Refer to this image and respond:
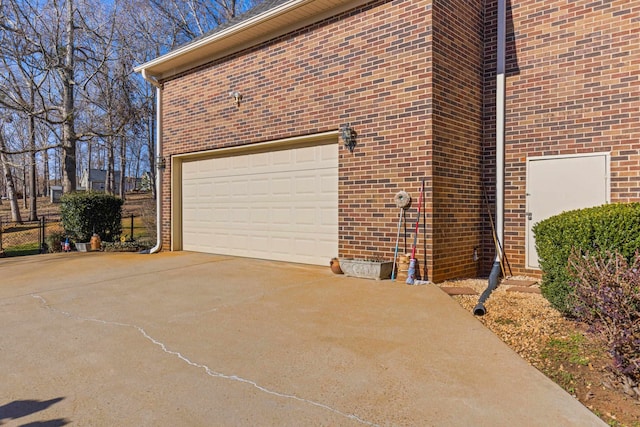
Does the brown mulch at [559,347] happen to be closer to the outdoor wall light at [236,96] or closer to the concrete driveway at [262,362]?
the concrete driveway at [262,362]

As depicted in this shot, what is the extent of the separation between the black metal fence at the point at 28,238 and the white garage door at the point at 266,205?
350cm

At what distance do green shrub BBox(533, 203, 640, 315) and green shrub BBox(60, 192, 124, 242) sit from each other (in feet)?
33.0

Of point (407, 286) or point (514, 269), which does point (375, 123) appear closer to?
point (407, 286)

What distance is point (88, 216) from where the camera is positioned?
10508 millimetres

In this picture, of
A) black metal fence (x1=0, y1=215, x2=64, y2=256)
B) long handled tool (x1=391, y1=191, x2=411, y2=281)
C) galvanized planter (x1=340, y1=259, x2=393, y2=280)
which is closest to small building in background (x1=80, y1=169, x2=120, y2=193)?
black metal fence (x1=0, y1=215, x2=64, y2=256)

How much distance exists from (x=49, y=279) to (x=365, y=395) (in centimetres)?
587

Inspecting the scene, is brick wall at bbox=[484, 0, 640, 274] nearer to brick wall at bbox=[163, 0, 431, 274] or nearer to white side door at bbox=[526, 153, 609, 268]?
white side door at bbox=[526, 153, 609, 268]

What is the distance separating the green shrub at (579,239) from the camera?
3.60m

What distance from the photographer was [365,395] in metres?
2.58

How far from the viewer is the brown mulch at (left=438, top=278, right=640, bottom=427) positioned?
2.50 metres

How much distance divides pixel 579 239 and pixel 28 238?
738 inches

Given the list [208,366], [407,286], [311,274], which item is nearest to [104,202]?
[311,274]

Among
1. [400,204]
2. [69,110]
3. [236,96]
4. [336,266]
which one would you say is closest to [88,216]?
[236,96]

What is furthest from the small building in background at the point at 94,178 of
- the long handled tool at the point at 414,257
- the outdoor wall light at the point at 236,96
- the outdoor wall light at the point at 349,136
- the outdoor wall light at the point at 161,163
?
the long handled tool at the point at 414,257
